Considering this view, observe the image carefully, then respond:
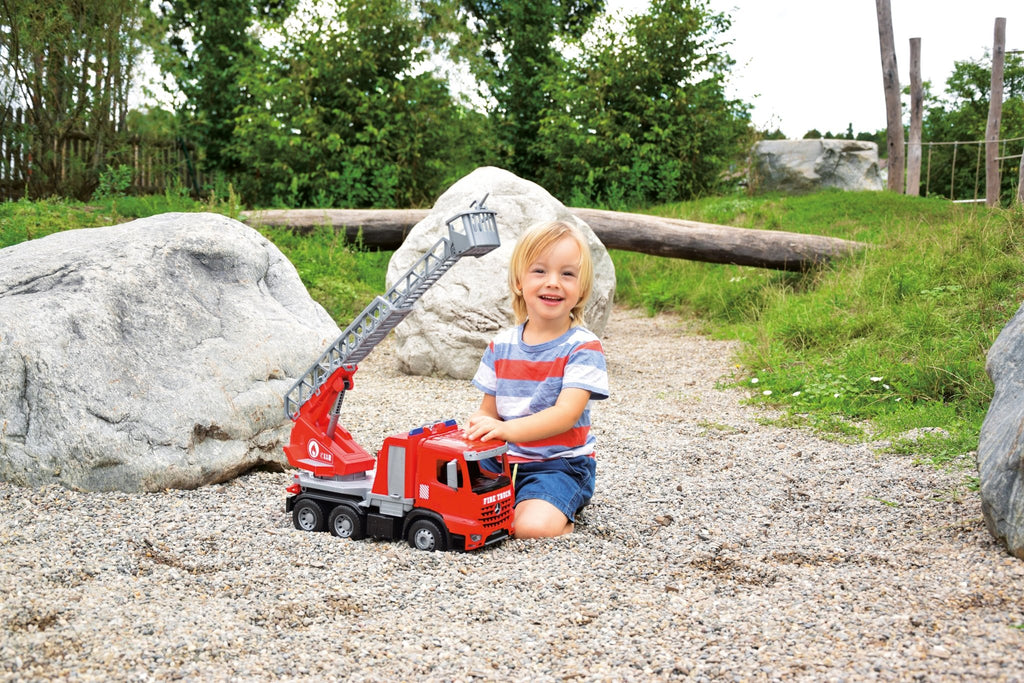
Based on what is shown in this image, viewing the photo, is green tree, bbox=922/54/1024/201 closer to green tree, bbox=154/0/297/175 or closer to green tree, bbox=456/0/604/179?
green tree, bbox=456/0/604/179

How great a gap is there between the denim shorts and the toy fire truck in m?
0.16

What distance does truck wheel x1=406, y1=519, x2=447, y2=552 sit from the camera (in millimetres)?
3465

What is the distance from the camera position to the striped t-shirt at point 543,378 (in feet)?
12.1

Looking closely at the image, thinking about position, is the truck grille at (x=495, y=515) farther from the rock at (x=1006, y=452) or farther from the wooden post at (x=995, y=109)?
the wooden post at (x=995, y=109)

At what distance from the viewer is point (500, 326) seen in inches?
289

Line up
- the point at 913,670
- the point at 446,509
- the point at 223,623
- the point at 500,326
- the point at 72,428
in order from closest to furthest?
the point at 913,670 → the point at 223,623 → the point at 446,509 → the point at 72,428 → the point at 500,326

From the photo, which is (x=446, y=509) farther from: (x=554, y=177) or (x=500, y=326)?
(x=554, y=177)

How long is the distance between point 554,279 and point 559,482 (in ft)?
2.81

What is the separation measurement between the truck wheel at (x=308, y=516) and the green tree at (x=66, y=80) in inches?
378

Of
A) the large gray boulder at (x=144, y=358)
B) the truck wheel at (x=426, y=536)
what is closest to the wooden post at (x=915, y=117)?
the large gray boulder at (x=144, y=358)

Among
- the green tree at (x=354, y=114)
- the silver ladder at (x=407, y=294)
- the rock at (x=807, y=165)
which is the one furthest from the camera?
the rock at (x=807, y=165)

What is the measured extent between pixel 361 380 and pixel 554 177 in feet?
32.7

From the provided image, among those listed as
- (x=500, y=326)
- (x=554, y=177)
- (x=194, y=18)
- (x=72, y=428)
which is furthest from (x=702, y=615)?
(x=194, y=18)

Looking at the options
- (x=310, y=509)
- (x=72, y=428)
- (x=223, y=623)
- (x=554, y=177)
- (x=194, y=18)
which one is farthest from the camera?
(x=194, y=18)
